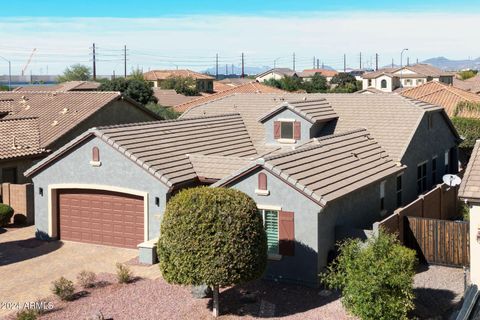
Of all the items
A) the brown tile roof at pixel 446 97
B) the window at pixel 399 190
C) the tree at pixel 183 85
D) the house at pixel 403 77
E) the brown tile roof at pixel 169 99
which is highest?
the house at pixel 403 77

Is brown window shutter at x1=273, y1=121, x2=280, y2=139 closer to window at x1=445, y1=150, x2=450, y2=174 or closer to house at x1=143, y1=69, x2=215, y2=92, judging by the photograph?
window at x1=445, y1=150, x2=450, y2=174

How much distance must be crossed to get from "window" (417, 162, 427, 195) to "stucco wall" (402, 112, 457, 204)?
14.1 inches

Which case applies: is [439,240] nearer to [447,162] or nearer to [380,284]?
[380,284]

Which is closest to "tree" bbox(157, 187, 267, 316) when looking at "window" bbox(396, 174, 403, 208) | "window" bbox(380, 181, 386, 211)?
"window" bbox(380, 181, 386, 211)

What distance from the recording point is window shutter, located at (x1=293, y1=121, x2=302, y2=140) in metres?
30.6

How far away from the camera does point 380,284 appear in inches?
615

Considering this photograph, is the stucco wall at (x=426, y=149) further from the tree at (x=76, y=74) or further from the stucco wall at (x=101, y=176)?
the tree at (x=76, y=74)

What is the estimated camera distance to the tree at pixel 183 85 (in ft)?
335

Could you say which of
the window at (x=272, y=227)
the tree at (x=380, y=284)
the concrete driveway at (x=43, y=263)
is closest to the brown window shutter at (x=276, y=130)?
the concrete driveway at (x=43, y=263)

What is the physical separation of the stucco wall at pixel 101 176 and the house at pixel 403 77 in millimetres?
95049

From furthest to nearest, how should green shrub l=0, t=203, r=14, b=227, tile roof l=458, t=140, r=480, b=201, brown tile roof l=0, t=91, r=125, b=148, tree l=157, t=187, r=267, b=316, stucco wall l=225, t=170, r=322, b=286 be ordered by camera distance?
1. brown tile roof l=0, t=91, r=125, b=148
2. green shrub l=0, t=203, r=14, b=227
3. stucco wall l=225, t=170, r=322, b=286
4. tile roof l=458, t=140, r=480, b=201
5. tree l=157, t=187, r=267, b=316

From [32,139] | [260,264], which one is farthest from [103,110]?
[260,264]

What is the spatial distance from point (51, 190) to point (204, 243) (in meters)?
12.0

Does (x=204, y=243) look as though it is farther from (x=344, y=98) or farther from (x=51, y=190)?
(x=344, y=98)
